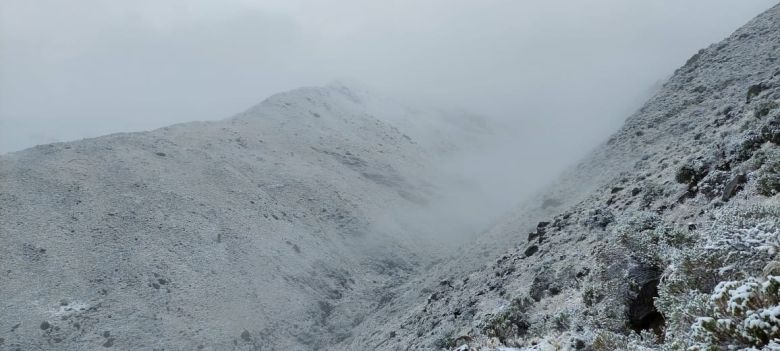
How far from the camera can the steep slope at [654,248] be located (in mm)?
7625

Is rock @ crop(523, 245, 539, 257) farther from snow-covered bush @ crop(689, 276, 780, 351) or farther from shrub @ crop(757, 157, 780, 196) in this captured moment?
snow-covered bush @ crop(689, 276, 780, 351)

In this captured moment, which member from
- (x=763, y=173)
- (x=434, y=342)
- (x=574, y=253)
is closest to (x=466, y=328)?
(x=434, y=342)

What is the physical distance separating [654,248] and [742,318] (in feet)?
20.8

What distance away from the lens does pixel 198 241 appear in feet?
160

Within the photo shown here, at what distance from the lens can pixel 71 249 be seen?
43.7 m

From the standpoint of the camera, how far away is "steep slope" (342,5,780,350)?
300 inches

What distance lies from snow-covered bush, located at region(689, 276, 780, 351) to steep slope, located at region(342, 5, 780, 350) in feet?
0.05

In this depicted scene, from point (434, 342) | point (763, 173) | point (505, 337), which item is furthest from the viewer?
point (434, 342)

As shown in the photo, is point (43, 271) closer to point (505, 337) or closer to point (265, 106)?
point (505, 337)

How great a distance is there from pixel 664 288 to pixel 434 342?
14797 millimetres

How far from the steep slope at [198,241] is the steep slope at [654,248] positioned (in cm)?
1080

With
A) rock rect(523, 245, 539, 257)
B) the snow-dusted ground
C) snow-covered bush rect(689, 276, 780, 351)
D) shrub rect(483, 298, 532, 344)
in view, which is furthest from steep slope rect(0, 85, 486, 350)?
snow-covered bush rect(689, 276, 780, 351)

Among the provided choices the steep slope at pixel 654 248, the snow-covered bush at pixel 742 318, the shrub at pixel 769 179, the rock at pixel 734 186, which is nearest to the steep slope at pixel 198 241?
the steep slope at pixel 654 248

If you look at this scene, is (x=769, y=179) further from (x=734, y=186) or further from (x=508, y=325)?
(x=508, y=325)
